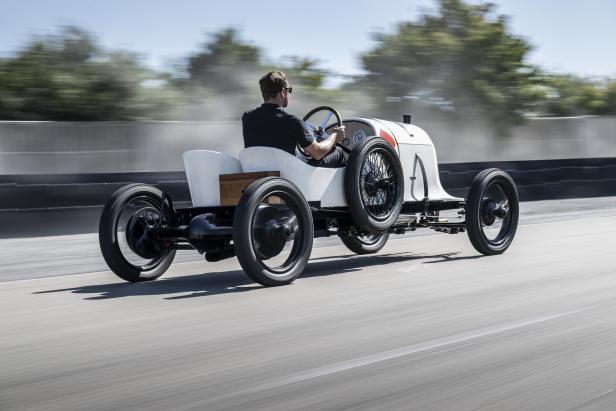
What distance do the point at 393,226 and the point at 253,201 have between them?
76.3 inches

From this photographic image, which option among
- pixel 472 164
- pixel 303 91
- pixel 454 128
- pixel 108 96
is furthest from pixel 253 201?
pixel 454 128

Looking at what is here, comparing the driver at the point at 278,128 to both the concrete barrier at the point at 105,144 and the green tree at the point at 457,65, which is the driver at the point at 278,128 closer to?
the concrete barrier at the point at 105,144

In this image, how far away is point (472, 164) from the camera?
17.4m

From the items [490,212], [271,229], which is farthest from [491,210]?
[271,229]

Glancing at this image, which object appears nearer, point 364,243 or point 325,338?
point 325,338

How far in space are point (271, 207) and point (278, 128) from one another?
2.53 feet

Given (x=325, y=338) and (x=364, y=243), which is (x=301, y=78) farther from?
(x=325, y=338)

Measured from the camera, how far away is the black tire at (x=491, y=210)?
816cm

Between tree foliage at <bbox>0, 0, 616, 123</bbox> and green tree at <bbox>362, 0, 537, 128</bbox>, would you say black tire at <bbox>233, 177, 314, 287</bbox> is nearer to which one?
tree foliage at <bbox>0, 0, 616, 123</bbox>

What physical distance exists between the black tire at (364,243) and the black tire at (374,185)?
1.28m

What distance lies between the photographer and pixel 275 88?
23.5ft

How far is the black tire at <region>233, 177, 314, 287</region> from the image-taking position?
632cm

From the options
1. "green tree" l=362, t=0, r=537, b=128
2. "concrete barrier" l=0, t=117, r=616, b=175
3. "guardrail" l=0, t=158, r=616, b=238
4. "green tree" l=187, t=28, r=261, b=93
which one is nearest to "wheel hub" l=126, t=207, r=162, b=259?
"guardrail" l=0, t=158, r=616, b=238

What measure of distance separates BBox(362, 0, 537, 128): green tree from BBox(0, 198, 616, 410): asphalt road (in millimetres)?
16303
